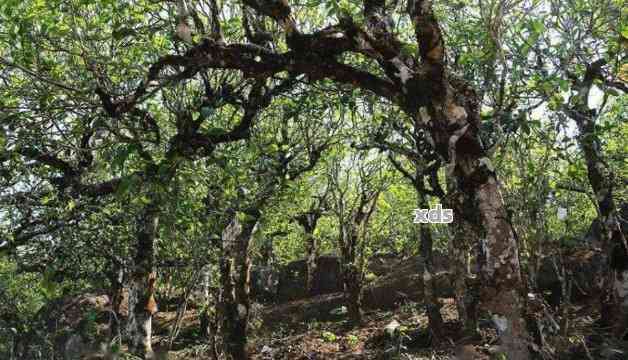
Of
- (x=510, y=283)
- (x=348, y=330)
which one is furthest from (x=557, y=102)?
(x=348, y=330)

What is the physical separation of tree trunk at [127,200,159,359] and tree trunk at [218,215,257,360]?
1737 mm

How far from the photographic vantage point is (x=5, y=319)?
22.4 metres

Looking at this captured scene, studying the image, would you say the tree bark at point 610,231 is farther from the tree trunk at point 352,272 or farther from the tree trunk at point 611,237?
the tree trunk at point 352,272

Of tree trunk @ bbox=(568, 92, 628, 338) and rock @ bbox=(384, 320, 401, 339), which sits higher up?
tree trunk @ bbox=(568, 92, 628, 338)

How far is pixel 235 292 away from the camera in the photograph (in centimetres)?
1342

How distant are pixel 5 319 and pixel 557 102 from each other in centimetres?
2360

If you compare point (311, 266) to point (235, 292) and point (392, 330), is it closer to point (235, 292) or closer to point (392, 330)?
point (392, 330)

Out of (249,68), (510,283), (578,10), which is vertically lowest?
(510,283)

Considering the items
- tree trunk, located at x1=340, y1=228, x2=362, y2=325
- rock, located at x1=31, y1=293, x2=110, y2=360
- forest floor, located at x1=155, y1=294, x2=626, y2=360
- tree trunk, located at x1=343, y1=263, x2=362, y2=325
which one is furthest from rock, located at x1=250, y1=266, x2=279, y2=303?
tree trunk, located at x1=340, y1=228, x2=362, y2=325

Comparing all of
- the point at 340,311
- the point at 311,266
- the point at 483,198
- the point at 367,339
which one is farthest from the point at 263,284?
A: the point at 483,198

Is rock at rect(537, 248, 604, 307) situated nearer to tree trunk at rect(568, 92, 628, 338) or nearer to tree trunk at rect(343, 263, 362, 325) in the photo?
tree trunk at rect(568, 92, 628, 338)

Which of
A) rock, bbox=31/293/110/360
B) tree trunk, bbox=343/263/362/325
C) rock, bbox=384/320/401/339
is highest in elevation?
tree trunk, bbox=343/263/362/325

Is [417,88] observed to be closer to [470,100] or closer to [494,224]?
[470,100]

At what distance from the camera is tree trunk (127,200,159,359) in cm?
1034
